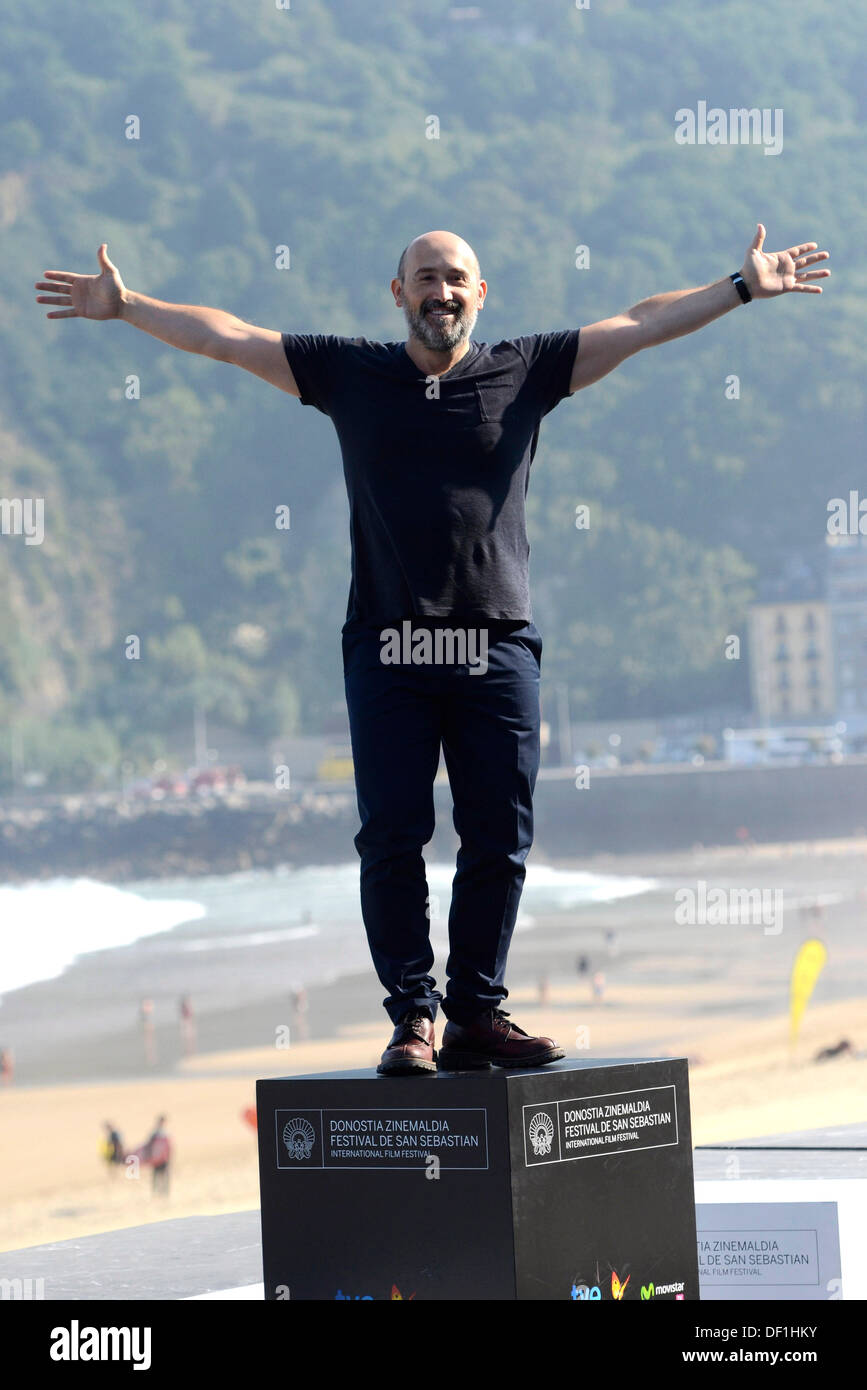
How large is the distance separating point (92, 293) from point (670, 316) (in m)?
1.08

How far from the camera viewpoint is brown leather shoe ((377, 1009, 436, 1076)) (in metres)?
2.80

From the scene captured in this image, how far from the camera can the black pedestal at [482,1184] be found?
263cm

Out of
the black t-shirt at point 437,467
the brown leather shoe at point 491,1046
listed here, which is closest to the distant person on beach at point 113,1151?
the brown leather shoe at point 491,1046

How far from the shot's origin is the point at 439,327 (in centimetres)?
302

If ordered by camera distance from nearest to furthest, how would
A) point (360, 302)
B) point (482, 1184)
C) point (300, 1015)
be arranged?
1. point (482, 1184)
2. point (300, 1015)
3. point (360, 302)

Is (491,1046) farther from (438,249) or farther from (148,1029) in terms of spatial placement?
(148,1029)

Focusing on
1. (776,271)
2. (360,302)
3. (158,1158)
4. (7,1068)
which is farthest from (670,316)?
(360,302)

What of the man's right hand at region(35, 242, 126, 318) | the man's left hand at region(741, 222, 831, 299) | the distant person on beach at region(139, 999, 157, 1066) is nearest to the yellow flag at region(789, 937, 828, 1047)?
the distant person on beach at region(139, 999, 157, 1066)

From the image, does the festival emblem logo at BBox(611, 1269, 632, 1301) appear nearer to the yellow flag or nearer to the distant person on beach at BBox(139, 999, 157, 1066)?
the distant person on beach at BBox(139, 999, 157, 1066)

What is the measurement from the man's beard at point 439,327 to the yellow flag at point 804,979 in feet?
101

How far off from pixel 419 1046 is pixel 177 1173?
20.5 m

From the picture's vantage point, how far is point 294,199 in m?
85.0

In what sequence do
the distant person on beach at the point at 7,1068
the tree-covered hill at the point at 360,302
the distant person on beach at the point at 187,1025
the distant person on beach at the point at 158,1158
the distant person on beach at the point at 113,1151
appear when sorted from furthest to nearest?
the tree-covered hill at the point at 360,302 < the distant person on beach at the point at 187,1025 < the distant person on beach at the point at 7,1068 < the distant person on beach at the point at 113,1151 < the distant person on beach at the point at 158,1158

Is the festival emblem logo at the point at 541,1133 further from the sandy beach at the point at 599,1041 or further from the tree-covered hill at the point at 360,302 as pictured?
the tree-covered hill at the point at 360,302
